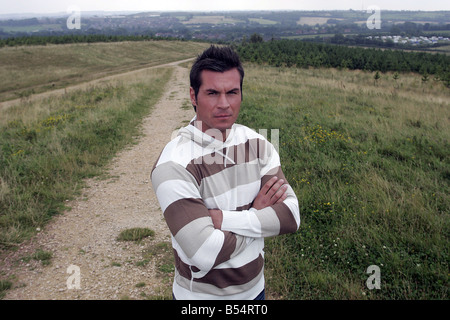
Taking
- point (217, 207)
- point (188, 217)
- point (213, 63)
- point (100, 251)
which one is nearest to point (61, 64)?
point (100, 251)

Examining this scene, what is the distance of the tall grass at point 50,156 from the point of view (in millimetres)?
4770

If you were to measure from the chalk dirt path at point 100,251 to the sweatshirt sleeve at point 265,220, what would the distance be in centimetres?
219

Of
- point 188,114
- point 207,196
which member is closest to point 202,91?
point 207,196

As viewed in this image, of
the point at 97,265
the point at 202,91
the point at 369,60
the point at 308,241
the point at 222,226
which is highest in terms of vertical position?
the point at 369,60

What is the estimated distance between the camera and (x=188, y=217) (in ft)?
4.71

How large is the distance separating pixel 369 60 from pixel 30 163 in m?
38.7

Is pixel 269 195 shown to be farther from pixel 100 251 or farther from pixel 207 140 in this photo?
pixel 100 251

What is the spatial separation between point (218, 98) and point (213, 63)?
19 centimetres

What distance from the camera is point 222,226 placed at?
156cm

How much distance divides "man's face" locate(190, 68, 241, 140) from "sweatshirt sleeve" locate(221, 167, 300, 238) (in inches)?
19.6

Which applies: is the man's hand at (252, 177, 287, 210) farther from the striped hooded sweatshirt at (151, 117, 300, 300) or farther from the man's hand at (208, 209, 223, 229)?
the man's hand at (208, 209, 223, 229)

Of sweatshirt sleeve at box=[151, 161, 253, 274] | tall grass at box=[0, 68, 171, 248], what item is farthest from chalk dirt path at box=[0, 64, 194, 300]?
sweatshirt sleeve at box=[151, 161, 253, 274]
